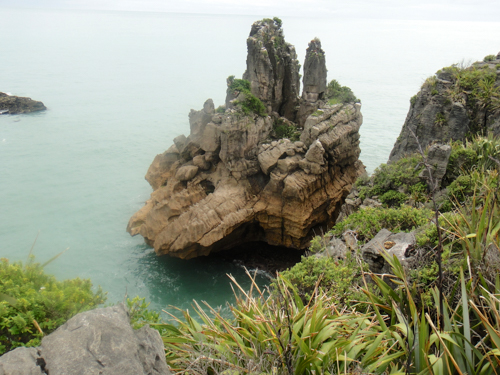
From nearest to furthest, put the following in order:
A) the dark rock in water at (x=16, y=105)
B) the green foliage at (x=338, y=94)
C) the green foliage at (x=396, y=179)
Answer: the green foliage at (x=396, y=179) → the green foliage at (x=338, y=94) → the dark rock in water at (x=16, y=105)

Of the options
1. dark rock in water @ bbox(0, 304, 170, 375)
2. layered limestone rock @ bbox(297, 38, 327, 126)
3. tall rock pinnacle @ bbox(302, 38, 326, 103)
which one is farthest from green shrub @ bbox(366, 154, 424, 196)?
dark rock in water @ bbox(0, 304, 170, 375)

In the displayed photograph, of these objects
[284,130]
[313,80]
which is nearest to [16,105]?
[284,130]

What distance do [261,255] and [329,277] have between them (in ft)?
39.9

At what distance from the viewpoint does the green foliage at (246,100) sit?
17.7 meters

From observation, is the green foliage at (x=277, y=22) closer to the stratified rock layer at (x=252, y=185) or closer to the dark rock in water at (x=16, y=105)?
the stratified rock layer at (x=252, y=185)

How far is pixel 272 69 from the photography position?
19469mm

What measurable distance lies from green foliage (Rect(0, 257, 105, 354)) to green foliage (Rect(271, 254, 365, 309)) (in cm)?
391

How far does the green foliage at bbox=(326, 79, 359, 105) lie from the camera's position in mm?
19053

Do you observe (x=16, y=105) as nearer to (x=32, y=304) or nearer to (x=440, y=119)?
(x=440, y=119)

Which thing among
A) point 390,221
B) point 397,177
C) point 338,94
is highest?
point 338,94

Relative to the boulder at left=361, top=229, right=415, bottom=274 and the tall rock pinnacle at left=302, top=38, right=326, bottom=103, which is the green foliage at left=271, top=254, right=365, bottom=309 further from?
the tall rock pinnacle at left=302, top=38, right=326, bottom=103

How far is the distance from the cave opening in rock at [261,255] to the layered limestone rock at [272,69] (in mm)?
7576

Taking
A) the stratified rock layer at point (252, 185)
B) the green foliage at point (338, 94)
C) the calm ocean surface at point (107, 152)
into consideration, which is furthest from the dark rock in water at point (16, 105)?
the green foliage at point (338, 94)

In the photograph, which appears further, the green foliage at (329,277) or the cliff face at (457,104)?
the cliff face at (457,104)
